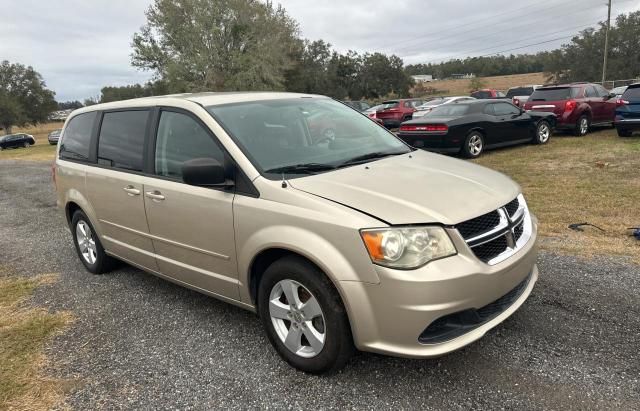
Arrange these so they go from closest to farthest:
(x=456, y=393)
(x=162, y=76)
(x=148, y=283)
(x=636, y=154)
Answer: (x=456, y=393), (x=148, y=283), (x=636, y=154), (x=162, y=76)

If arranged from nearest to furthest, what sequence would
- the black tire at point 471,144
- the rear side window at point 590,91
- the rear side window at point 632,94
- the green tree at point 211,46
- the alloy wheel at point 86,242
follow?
the alloy wheel at point 86,242 < the black tire at point 471,144 < the rear side window at point 632,94 < the rear side window at point 590,91 < the green tree at point 211,46

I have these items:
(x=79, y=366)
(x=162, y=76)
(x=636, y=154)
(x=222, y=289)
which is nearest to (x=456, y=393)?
(x=222, y=289)

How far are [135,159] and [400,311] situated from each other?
2.67 m

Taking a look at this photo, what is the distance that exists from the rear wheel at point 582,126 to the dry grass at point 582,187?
1.58 ft

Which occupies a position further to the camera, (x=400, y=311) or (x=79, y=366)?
(x=79, y=366)

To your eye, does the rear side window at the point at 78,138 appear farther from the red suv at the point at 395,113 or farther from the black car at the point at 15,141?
the black car at the point at 15,141

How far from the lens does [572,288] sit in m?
3.94

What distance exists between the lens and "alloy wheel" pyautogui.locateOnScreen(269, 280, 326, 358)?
2.86m

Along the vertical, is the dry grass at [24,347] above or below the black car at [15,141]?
above

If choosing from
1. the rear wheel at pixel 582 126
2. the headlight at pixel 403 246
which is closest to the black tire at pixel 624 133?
the rear wheel at pixel 582 126

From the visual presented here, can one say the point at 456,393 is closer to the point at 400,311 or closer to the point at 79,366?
the point at 400,311

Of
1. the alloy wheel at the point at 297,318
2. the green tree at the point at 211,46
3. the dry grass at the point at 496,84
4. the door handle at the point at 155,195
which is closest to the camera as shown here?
the alloy wheel at the point at 297,318

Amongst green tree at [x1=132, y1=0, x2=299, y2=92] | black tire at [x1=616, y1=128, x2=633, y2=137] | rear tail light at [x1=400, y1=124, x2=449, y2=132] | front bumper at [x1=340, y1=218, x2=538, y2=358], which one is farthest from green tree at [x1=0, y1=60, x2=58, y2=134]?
front bumper at [x1=340, y1=218, x2=538, y2=358]

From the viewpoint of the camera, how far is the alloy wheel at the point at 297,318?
2.86 m
